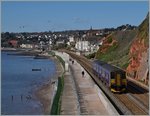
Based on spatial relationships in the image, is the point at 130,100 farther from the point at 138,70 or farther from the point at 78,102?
the point at 138,70

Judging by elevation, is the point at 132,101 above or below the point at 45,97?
above

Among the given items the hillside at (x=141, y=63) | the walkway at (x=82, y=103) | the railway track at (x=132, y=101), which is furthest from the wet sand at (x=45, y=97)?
the hillside at (x=141, y=63)

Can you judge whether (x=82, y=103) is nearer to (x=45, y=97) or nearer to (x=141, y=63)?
(x=45, y=97)

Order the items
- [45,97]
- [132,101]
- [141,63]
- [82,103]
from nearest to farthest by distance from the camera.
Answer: [82,103], [132,101], [45,97], [141,63]

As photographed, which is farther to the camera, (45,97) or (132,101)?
(45,97)

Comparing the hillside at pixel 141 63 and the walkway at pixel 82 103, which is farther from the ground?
the hillside at pixel 141 63

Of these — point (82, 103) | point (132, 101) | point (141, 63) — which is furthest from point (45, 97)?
point (132, 101)

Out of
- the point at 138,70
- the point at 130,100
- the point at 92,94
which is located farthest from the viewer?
the point at 138,70

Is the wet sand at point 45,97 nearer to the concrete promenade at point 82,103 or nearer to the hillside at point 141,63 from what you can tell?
the concrete promenade at point 82,103

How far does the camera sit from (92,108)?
112 feet

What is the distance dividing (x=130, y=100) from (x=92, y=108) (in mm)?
5065

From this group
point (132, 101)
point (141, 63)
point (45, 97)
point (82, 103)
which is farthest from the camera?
point (141, 63)

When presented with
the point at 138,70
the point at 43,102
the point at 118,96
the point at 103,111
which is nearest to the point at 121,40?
the point at 138,70

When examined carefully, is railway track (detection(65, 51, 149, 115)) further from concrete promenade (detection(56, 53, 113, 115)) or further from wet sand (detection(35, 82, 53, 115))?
wet sand (detection(35, 82, 53, 115))
